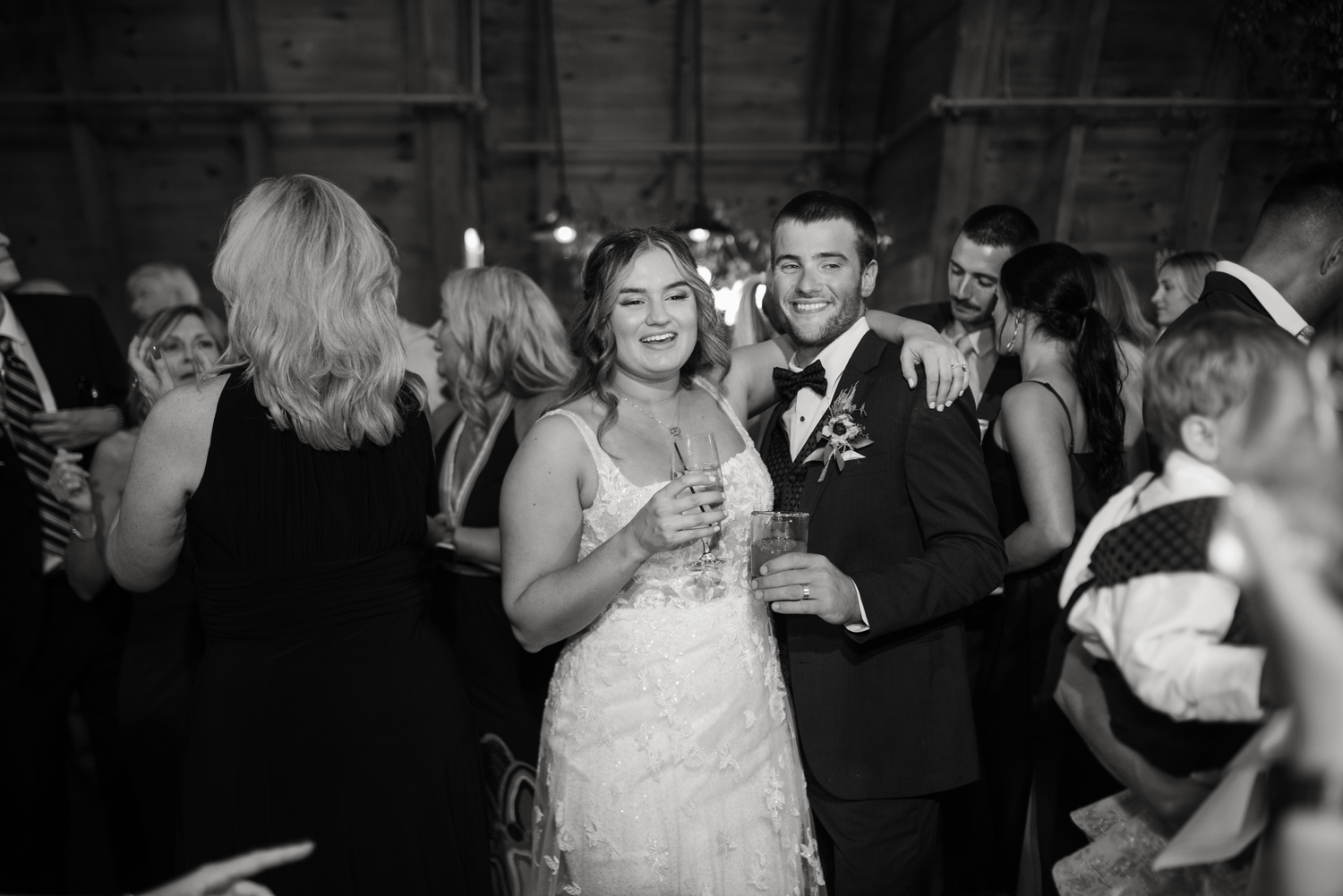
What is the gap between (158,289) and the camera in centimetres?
482

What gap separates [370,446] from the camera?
6.27 ft

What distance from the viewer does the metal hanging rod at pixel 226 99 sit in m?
6.01

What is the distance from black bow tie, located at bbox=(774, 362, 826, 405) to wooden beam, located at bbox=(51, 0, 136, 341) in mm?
5820

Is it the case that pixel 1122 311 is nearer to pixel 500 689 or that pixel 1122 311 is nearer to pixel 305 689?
pixel 500 689

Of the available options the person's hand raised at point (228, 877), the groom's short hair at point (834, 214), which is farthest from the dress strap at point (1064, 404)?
the person's hand raised at point (228, 877)

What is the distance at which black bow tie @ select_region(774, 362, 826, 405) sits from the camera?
7.00 ft

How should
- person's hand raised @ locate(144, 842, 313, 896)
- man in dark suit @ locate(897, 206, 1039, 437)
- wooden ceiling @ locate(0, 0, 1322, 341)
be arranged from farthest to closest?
wooden ceiling @ locate(0, 0, 1322, 341) → man in dark suit @ locate(897, 206, 1039, 437) → person's hand raised @ locate(144, 842, 313, 896)

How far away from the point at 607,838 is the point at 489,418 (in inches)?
56.9

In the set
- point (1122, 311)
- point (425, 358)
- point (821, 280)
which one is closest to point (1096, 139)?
point (1122, 311)

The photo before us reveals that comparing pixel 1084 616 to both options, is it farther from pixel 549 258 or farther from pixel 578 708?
pixel 549 258

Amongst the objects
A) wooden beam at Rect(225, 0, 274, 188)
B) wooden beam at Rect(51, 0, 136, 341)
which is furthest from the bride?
wooden beam at Rect(51, 0, 136, 341)

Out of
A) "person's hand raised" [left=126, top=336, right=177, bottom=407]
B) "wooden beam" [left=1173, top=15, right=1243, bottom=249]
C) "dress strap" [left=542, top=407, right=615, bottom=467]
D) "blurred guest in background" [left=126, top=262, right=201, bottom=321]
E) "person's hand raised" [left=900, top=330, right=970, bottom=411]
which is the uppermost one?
"wooden beam" [left=1173, top=15, right=1243, bottom=249]

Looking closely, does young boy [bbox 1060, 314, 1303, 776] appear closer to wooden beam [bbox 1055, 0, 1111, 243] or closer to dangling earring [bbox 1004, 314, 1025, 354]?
dangling earring [bbox 1004, 314, 1025, 354]

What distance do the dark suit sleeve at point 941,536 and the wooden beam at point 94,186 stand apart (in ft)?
20.3
